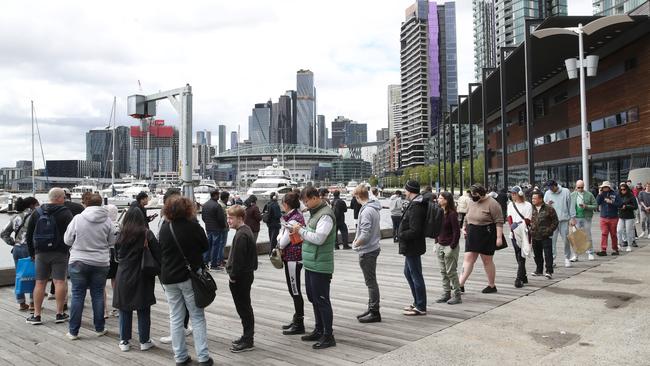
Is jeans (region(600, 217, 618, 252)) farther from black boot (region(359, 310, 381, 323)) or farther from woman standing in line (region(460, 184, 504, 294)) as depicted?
black boot (region(359, 310, 381, 323))

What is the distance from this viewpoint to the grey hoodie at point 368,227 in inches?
238

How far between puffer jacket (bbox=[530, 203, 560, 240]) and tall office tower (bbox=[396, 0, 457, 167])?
158437mm

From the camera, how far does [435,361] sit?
4.71 m

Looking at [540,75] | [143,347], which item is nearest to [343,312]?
[143,347]

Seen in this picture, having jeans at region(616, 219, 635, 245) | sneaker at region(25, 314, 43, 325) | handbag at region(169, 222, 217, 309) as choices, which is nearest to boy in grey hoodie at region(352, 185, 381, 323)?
handbag at region(169, 222, 217, 309)

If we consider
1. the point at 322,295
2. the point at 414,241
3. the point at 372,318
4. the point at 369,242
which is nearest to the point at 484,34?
the point at 414,241

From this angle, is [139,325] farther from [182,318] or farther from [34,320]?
[34,320]

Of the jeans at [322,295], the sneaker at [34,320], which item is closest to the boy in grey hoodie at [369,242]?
the jeans at [322,295]

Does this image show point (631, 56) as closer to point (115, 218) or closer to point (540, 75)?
point (540, 75)

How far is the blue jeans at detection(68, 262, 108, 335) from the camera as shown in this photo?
5.74 metres

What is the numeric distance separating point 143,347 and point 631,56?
33.1 meters

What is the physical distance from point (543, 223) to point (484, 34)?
171 m

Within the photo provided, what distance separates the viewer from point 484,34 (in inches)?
6427

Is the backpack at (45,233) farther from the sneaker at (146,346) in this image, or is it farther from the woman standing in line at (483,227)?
the woman standing in line at (483,227)
